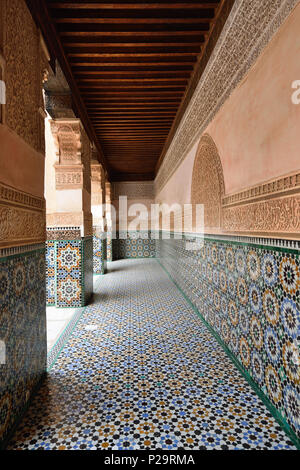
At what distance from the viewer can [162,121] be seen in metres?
3.62

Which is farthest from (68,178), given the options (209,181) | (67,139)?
(209,181)

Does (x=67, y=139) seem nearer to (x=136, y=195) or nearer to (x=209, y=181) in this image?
(x=209, y=181)

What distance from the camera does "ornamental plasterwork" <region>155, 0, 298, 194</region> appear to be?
3.95 feet

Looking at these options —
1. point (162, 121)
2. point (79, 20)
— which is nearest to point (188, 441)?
point (79, 20)

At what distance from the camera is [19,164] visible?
1272mm

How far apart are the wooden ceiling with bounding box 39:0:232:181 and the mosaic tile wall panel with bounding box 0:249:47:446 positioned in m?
1.48

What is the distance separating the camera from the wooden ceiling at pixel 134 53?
1.73 meters

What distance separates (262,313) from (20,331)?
3.63ft

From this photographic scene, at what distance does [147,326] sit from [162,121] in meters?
2.55

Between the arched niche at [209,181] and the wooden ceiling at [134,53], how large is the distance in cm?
64

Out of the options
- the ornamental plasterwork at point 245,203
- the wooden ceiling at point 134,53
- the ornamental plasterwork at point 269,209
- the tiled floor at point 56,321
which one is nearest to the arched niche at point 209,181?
the ornamental plasterwork at point 245,203

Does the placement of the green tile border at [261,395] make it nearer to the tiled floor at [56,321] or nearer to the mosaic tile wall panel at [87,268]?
the tiled floor at [56,321]

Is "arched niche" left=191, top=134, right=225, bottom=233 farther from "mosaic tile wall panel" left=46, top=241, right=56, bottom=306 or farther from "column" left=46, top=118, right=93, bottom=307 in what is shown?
"mosaic tile wall panel" left=46, top=241, right=56, bottom=306
